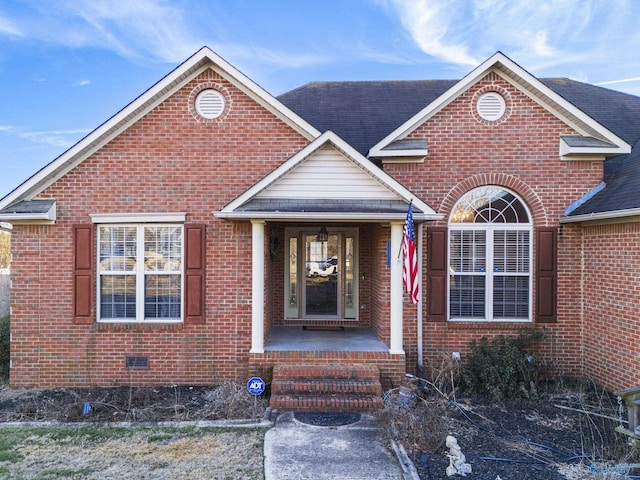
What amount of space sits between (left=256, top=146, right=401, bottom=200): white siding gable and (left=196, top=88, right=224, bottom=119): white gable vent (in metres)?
1.96

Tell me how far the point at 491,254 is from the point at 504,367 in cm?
216

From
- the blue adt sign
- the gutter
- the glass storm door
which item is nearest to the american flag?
the blue adt sign

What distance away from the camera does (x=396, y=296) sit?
739cm

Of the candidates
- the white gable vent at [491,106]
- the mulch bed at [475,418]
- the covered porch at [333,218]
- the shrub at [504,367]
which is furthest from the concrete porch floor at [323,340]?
the white gable vent at [491,106]

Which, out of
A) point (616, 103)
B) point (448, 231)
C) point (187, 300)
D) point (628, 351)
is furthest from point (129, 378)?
point (616, 103)

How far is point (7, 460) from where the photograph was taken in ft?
16.5

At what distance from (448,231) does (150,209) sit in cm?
572

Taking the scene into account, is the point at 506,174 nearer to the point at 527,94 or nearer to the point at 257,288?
the point at 527,94

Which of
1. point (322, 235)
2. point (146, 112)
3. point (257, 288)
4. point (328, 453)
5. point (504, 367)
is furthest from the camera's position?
point (322, 235)

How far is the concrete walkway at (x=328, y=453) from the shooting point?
468cm

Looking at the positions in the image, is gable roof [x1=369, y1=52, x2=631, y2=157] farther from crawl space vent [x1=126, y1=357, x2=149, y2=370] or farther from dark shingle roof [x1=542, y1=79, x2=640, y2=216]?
crawl space vent [x1=126, y1=357, x2=149, y2=370]

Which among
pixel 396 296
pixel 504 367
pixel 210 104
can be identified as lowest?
pixel 504 367

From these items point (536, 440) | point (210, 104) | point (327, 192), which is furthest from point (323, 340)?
point (210, 104)

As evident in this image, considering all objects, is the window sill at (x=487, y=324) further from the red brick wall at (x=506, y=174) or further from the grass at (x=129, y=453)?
the grass at (x=129, y=453)
